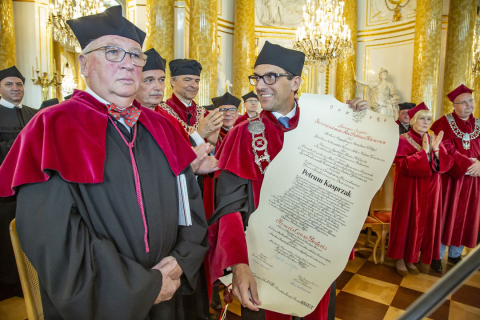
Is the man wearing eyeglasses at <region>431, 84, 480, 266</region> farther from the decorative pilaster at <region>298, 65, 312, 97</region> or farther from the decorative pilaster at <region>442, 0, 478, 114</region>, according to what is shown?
the decorative pilaster at <region>298, 65, 312, 97</region>

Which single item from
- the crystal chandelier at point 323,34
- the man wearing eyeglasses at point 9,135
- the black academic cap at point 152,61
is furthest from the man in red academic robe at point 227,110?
the crystal chandelier at point 323,34

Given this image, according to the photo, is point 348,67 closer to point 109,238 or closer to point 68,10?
point 68,10

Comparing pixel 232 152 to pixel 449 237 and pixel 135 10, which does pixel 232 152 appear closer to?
pixel 449 237

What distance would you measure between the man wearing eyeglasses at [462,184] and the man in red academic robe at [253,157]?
382 centimetres

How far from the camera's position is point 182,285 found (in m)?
1.56

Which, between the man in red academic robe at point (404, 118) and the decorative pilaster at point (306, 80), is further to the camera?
the decorative pilaster at point (306, 80)

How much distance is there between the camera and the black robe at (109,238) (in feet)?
3.71

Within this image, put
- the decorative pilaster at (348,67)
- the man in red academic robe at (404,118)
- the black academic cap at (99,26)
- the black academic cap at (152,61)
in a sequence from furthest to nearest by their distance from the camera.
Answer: the decorative pilaster at (348,67) < the man in red academic robe at (404,118) < the black academic cap at (152,61) < the black academic cap at (99,26)

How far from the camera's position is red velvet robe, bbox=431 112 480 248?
14.7 feet

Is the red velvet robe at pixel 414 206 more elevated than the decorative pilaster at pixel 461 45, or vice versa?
the decorative pilaster at pixel 461 45

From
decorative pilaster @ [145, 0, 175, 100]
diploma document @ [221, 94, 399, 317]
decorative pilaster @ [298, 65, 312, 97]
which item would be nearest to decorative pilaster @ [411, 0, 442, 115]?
decorative pilaster @ [298, 65, 312, 97]

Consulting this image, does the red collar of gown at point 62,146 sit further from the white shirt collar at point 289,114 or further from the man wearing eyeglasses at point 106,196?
the white shirt collar at point 289,114

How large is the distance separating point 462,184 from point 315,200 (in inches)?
176

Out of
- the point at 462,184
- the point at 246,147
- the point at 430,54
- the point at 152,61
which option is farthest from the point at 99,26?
the point at 430,54
